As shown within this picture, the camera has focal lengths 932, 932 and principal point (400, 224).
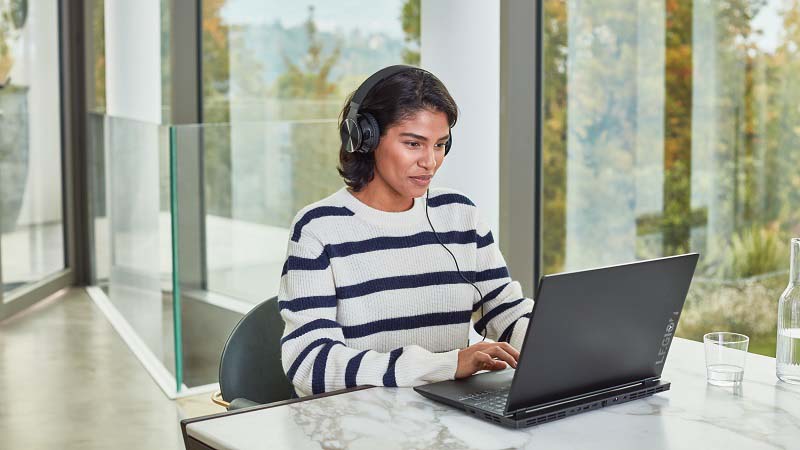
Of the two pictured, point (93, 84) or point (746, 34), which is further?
point (93, 84)

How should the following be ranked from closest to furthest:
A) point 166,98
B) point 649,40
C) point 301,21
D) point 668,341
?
1. point 668,341
2. point 649,40
3. point 166,98
4. point 301,21

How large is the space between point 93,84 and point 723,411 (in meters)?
6.05

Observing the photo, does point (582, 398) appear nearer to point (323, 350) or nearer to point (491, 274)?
point (323, 350)

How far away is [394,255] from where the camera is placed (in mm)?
1938

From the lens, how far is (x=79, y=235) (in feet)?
23.3

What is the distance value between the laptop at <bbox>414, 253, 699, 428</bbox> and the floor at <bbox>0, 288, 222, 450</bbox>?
2.28 meters

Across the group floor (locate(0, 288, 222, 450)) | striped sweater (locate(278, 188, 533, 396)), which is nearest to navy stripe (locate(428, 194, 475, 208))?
striped sweater (locate(278, 188, 533, 396))

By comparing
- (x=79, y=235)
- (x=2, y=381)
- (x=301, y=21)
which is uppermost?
(x=301, y=21)

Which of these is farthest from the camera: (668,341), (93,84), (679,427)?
(93,84)

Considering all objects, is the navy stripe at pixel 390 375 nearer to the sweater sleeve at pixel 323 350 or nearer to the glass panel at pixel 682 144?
the sweater sleeve at pixel 323 350

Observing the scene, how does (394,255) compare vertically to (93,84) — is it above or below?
below

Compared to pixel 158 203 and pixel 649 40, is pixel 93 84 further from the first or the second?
pixel 649 40

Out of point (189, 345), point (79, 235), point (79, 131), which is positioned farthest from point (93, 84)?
point (189, 345)

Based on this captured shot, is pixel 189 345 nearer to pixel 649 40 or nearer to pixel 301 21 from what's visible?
pixel 301 21
